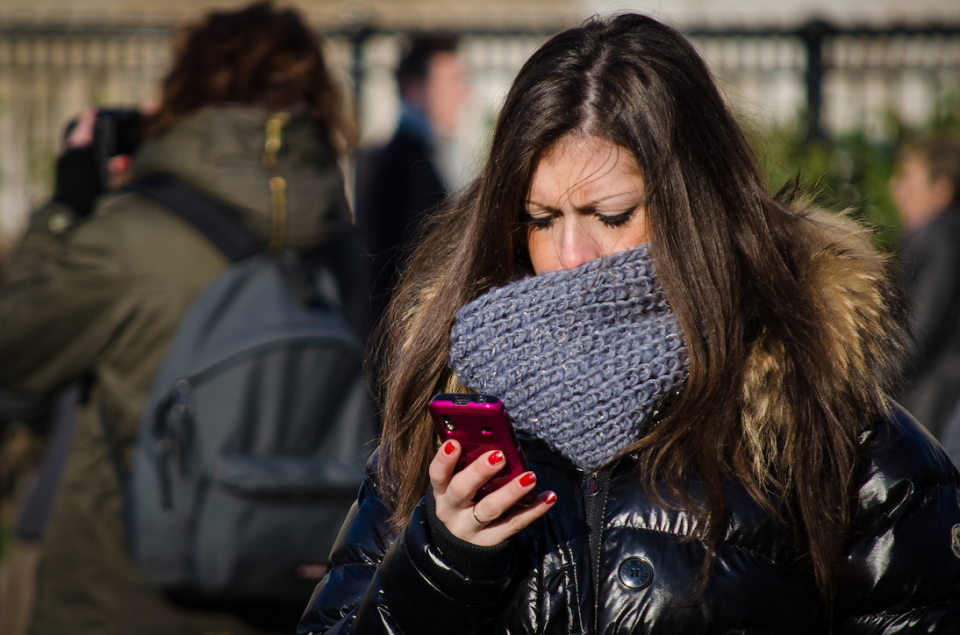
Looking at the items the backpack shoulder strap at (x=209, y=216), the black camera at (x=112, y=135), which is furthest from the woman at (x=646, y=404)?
the black camera at (x=112, y=135)

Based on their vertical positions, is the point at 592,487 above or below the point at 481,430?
below

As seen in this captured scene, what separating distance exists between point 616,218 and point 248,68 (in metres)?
1.58

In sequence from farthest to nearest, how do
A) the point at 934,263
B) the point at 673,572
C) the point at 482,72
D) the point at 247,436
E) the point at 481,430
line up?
1. the point at 482,72
2. the point at 934,263
3. the point at 247,436
4. the point at 673,572
5. the point at 481,430

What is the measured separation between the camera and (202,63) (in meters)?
2.82

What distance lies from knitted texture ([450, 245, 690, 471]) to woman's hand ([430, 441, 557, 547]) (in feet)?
0.75

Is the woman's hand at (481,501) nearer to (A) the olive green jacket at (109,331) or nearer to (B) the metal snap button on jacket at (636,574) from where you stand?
(B) the metal snap button on jacket at (636,574)

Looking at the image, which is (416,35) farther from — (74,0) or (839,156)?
(74,0)

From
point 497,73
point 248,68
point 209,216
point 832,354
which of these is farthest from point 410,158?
point 832,354

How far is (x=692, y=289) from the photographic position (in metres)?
1.55

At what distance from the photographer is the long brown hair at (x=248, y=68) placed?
9.17 feet

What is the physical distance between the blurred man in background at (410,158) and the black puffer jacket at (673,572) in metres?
3.07

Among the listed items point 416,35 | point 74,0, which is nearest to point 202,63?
Answer: point 416,35

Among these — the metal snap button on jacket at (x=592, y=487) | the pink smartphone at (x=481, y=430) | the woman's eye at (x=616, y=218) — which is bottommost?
the metal snap button on jacket at (x=592, y=487)

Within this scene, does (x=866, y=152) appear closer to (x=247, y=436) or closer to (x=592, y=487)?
(x=247, y=436)
